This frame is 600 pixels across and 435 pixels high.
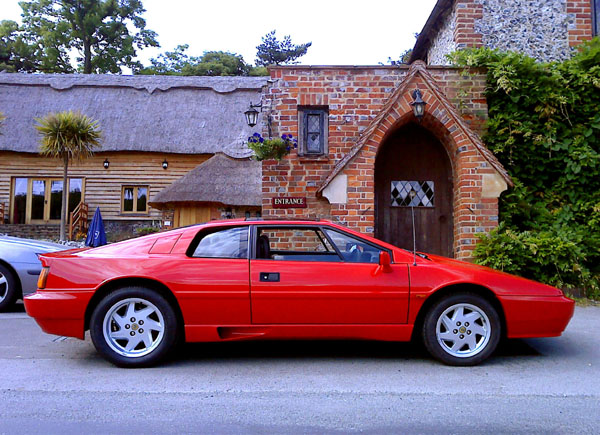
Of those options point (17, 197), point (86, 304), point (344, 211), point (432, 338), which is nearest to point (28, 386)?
point (86, 304)

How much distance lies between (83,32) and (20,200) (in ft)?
65.7

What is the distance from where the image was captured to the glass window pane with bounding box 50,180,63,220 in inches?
926

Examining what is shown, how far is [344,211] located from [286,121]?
2.10 meters

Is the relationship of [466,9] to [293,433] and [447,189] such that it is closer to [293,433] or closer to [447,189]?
[447,189]

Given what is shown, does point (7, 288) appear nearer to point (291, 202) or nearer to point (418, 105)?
point (291, 202)

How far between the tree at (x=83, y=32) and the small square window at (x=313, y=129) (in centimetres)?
3312

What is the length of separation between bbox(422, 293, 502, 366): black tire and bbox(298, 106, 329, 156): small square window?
224 inches

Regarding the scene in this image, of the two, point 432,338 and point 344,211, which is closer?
point 432,338

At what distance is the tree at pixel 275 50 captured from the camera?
154ft

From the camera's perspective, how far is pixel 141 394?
4.12 m

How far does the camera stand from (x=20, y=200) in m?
23.6

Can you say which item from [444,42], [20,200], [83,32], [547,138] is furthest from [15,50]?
[547,138]

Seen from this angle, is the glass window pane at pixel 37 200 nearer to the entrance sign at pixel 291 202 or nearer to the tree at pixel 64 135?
the tree at pixel 64 135

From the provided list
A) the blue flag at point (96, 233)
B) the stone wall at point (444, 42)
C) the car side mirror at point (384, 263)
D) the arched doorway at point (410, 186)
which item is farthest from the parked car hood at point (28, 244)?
the blue flag at point (96, 233)
